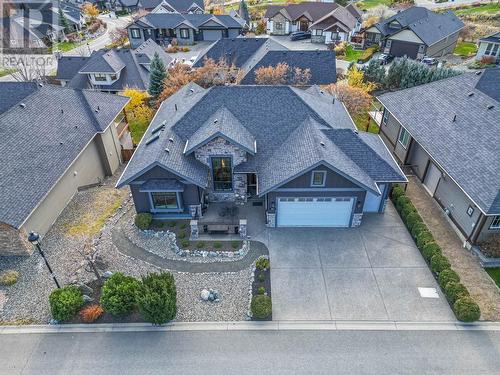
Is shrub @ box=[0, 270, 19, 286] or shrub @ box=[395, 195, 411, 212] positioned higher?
shrub @ box=[395, 195, 411, 212]

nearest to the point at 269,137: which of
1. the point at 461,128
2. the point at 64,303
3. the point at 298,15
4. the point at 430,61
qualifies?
the point at 461,128

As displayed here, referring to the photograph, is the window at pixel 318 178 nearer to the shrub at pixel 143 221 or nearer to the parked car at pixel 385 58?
the shrub at pixel 143 221

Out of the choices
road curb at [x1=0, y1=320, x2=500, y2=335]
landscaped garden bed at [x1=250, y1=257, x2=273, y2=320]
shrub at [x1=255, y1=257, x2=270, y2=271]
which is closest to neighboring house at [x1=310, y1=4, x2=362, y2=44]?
landscaped garden bed at [x1=250, y1=257, x2=273, y2=320]

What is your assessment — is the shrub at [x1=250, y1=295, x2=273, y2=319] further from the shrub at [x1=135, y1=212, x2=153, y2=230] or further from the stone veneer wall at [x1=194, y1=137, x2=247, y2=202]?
the shrub at [x1=135, y1=212, x2=153, y2=230]

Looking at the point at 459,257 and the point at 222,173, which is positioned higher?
the point at 222,173

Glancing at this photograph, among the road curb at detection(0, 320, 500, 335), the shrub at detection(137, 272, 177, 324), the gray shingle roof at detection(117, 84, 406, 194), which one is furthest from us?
the gray shingle roof at detection(117, 84, 406, 194)

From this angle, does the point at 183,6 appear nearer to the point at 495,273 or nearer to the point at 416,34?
the point at 416,34
